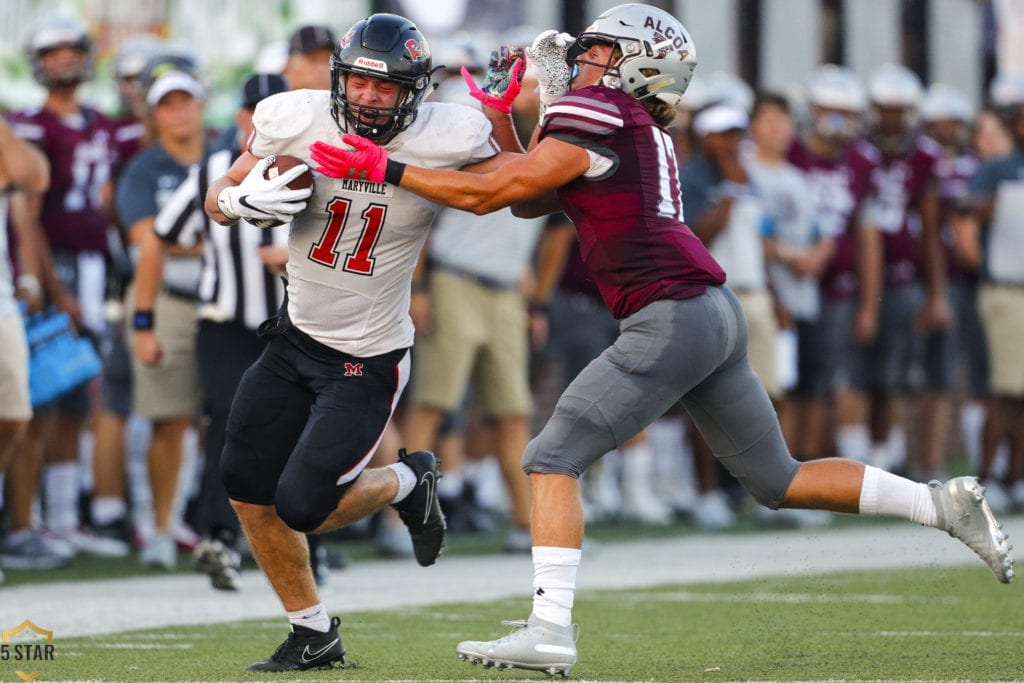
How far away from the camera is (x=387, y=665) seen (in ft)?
17.5

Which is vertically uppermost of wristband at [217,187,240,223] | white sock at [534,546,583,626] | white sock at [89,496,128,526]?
wristband at [217,187,240,223]

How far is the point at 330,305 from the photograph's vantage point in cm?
552

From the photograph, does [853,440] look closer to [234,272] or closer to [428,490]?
[234,272]

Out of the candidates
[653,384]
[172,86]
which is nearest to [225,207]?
[653,384]

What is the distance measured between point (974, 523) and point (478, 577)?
10.0 feet

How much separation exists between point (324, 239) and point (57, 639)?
1535 mm

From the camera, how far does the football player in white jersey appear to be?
5297 mm

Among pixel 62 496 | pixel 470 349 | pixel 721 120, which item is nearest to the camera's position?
pixel 62 496

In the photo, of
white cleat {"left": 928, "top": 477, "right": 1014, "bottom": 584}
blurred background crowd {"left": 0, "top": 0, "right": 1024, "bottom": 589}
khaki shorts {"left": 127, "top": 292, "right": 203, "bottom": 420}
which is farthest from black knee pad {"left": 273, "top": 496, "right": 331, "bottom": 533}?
khaki shorts {"left": 127, "top": 292, "right": 203, "bottom": 420}

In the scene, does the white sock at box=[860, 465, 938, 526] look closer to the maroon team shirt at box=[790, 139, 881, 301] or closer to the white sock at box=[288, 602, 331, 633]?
the white sock at box=[288, 602, 331, 633]

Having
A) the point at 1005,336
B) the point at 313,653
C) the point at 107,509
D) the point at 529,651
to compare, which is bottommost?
the point at 107,509

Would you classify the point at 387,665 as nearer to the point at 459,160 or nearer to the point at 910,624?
the point at 459,160

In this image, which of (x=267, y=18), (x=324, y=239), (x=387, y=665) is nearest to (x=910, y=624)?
(x=387, y=665)

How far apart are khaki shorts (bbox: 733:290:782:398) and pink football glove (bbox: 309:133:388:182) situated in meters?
5.42
